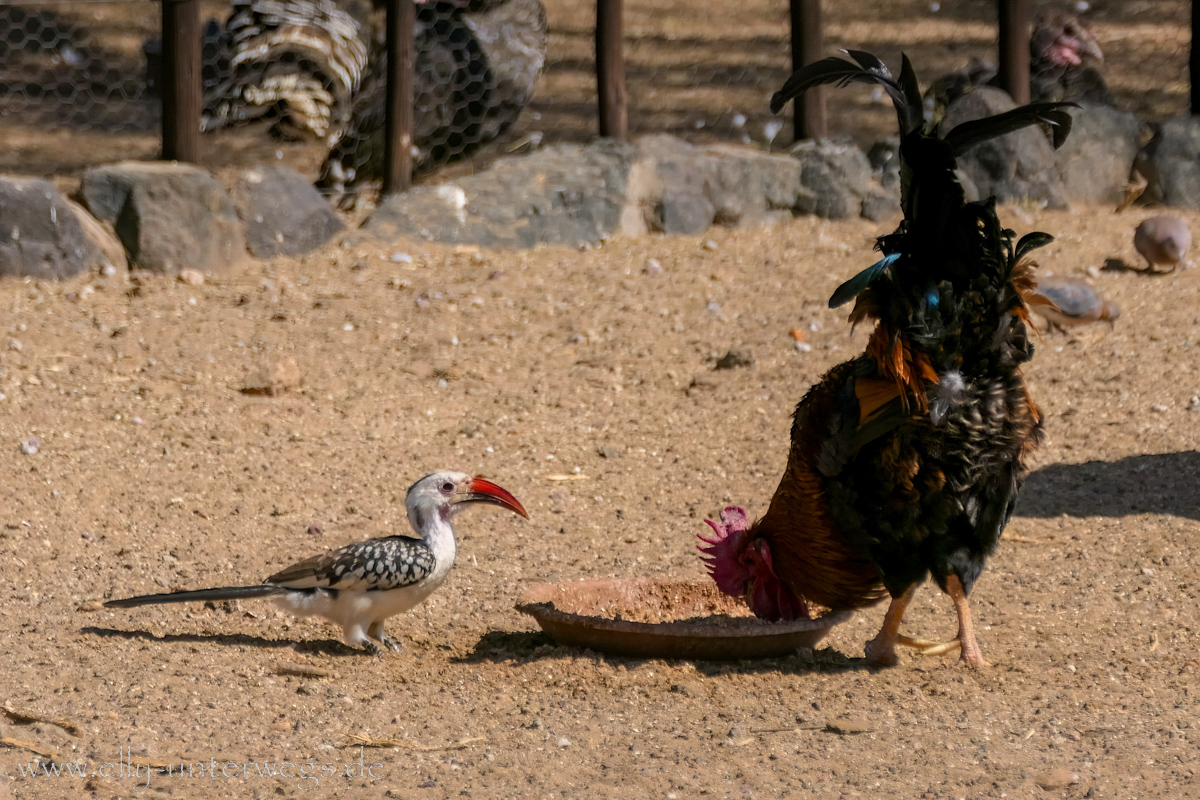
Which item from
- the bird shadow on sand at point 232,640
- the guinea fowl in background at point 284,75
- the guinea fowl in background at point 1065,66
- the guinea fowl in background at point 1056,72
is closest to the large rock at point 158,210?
the guinea fowl in background at point 284,75

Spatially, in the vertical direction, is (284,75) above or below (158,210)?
above

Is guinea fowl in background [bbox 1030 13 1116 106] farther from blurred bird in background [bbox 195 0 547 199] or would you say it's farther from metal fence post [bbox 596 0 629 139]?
blurred bird in background [bbox 195 0 547 199]

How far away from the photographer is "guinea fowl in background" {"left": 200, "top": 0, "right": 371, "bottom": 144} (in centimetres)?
895

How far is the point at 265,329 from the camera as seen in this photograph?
683cm

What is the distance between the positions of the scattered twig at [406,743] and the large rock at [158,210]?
501 centimetres

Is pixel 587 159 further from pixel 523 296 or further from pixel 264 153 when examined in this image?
pixel 264 153

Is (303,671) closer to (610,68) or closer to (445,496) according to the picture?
(445,496)

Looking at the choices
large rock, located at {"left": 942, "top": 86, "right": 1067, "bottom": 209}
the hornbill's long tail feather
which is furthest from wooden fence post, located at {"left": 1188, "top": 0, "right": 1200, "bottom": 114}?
Answer: the hornbill's long tail feather

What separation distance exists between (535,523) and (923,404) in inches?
86.2

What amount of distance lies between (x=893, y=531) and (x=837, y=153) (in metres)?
5.50

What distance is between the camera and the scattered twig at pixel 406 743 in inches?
124

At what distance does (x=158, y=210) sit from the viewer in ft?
24.3

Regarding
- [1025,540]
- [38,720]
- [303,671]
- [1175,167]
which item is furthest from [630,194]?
[38,720]

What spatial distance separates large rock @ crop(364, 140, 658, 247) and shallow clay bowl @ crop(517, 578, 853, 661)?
4249 millimetres
